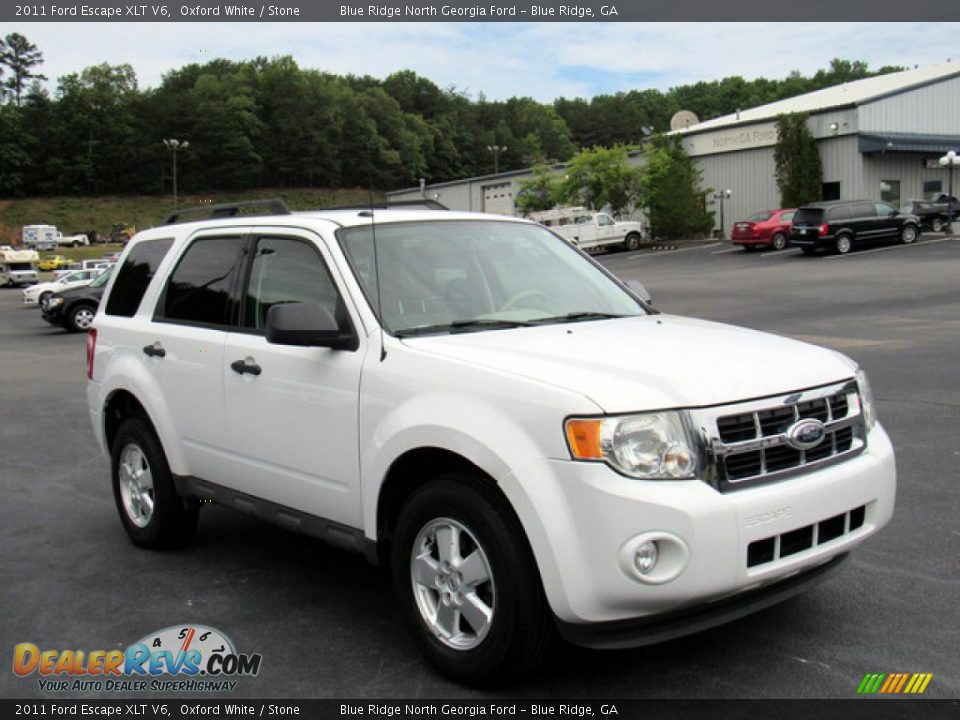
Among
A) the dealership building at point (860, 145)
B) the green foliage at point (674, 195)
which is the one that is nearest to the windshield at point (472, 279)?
the dealership building at point (860, 145)

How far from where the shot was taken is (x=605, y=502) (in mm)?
3250

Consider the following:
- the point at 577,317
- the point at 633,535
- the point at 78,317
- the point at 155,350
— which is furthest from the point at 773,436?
the point at 78,317

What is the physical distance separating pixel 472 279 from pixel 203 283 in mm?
1644

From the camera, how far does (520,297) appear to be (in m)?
4.71

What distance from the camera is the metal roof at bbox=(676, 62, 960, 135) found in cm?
4512

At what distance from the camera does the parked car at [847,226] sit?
35344 millimetres

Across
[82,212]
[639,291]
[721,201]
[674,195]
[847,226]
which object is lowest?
[639,291]

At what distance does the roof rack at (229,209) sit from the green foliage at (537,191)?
5061cm

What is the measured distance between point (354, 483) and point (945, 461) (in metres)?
4.96

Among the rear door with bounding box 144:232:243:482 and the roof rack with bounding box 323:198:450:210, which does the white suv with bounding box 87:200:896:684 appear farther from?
the roof rack with bounding box 323:198:450:210

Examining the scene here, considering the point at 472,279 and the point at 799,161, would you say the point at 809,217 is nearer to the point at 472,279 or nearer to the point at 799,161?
the point at 799,161

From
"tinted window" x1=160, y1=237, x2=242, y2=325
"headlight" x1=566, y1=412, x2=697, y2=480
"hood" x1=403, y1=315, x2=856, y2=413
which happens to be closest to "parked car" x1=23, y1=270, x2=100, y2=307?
"tinted window" x1=160, y1=237, x2=242, y2=325

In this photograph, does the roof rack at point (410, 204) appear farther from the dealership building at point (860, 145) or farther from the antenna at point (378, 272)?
the dealership building at point (860, 145)

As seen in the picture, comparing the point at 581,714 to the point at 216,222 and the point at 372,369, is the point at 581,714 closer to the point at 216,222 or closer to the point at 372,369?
the point at 372,369
